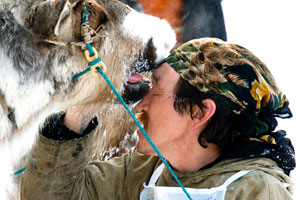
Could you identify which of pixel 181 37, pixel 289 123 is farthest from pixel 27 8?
pixel 289 123

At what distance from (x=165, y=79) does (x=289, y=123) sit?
304cm


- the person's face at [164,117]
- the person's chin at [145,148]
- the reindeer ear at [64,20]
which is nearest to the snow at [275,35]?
the person's face at [164,117]

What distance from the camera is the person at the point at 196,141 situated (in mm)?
1863

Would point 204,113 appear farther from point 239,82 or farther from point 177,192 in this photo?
point 177,192

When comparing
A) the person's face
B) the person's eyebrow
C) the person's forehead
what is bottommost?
the person's face

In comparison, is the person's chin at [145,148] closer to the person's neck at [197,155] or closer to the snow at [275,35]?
the person's neck at [197,155]

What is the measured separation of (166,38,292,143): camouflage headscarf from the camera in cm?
186

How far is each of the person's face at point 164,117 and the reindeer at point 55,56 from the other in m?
0.12

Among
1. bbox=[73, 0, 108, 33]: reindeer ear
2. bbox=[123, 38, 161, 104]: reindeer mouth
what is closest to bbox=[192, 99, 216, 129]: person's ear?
bbox=[123, 38, 161, 104]: reindeer mouth

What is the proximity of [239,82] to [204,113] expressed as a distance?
251 millimetres

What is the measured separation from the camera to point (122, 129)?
10.9 ft

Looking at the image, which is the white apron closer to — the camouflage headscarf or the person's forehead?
the camouflage headscarf

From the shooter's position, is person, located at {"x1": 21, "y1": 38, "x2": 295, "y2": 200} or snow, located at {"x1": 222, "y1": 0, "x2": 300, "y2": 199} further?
snow, located at {"x1": 222, "y1": 0, "x2": 300, "y2": 199}

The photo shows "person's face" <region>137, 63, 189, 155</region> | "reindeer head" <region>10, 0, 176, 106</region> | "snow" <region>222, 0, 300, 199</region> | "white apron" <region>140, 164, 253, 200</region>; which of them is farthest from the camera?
"snow" <region>222, 0, 300, 199</region>
